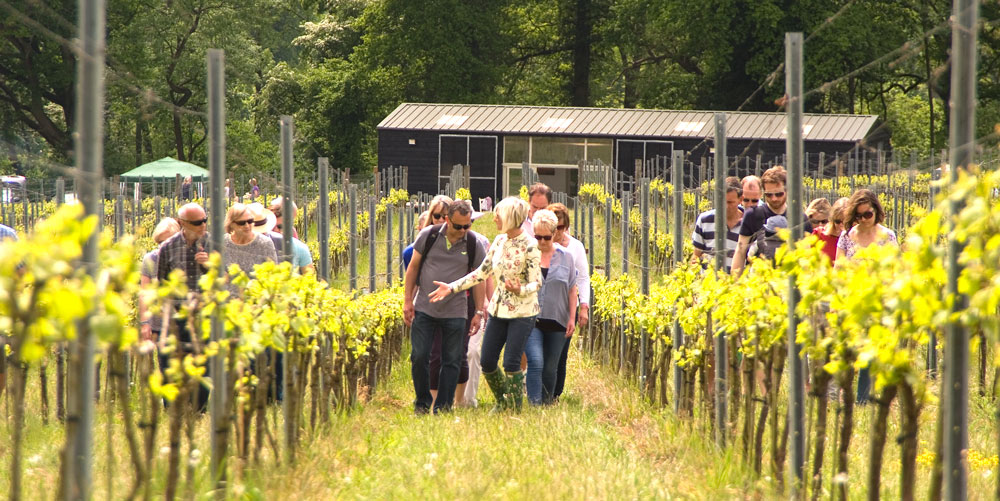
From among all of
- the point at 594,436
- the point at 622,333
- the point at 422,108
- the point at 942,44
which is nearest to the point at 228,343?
the point at 594,436

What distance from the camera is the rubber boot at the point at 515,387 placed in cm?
776

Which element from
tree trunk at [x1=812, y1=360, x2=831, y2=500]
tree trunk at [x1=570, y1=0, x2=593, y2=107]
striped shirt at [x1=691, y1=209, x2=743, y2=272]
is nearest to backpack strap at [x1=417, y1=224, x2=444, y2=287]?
striped shirt at [x1=691, y1=209, x2=743, y2=272]

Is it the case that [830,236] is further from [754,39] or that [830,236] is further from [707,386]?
[754,39]

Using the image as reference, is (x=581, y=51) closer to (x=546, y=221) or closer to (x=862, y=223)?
(x=546, y=221)

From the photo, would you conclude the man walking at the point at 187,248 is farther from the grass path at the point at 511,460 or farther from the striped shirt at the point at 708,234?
the striped shirt at the point at 708,234

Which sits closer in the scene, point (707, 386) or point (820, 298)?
point (820, 298)

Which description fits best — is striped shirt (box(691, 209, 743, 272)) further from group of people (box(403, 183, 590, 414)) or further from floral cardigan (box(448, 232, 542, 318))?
floral cardigan (box(448, 232, 542, 318))

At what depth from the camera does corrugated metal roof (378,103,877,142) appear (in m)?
35.0

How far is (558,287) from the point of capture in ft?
26.3

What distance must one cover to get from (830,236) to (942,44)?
34309 millimetres

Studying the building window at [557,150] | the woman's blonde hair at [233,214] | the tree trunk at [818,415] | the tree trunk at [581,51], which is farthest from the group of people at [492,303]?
the tree trunk at [581,51]

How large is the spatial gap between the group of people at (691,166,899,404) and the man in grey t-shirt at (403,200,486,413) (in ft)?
4.81

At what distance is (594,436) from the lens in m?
6.73

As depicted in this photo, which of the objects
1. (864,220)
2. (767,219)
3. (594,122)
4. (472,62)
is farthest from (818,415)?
(472,62)
